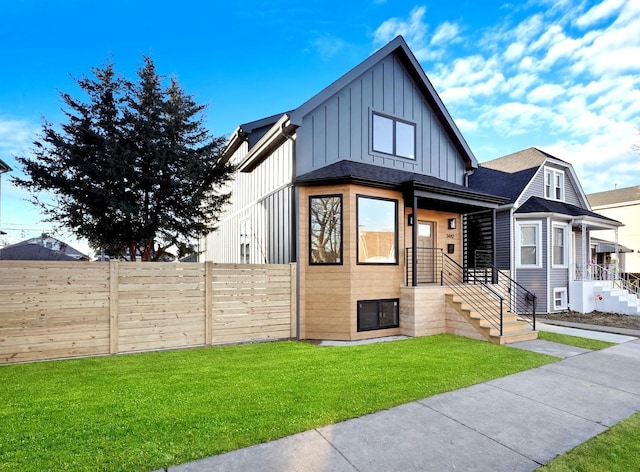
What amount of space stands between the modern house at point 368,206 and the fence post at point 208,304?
219cm

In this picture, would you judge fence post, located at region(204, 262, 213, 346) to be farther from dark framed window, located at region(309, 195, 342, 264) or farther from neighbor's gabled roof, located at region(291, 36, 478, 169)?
neighbor's gabled roof, located at region(291, 36, 478, 169)

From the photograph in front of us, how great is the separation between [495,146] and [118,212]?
1972 cm

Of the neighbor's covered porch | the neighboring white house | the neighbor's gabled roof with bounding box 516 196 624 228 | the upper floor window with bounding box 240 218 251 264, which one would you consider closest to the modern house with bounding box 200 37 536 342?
the upper floor window with bounding box 240 218 251 264

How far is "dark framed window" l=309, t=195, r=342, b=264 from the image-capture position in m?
8.22

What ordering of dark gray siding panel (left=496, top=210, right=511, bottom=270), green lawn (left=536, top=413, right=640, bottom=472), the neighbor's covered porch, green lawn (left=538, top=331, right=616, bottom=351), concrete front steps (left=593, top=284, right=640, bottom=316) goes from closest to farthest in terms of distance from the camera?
green lawn (left=536, top=413, right=640, bottom=472)
green lawn (left=538, top=331, right=616, bottom=351)
dark gray siding panel (left=496, top=210, right=511, bottom=270)
concrete front steps (left=593, top=284, right=640, bottom=316)
the neighbor's covered porch

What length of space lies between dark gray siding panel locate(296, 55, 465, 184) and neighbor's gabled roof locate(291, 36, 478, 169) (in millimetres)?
157

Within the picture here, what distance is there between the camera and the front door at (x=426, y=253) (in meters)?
10.6

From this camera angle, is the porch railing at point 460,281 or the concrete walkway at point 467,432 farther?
the porch railing at point 460,281

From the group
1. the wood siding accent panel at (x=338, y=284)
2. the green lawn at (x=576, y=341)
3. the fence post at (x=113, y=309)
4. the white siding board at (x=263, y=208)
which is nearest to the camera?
the fence post at (x=113, y=309)

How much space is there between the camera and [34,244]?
13695 mm

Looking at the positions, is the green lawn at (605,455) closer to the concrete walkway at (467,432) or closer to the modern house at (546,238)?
the concrete walkway at (467,432)

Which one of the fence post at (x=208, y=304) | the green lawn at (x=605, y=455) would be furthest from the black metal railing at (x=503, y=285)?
the fence post at (x=208, y=304)

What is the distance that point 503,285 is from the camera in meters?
11.1

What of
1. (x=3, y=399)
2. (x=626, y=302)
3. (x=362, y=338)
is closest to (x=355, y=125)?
(x=362, y=338)
